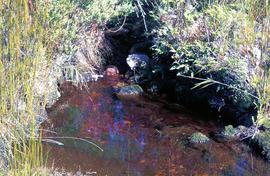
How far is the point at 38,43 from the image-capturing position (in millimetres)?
2189

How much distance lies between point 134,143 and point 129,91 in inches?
61.0

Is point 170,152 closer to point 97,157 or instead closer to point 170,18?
point 97,157

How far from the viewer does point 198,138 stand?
5.14m

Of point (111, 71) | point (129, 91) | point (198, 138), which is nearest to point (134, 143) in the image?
point (198, 138)

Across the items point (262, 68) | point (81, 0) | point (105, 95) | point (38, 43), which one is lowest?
point (105, 95)

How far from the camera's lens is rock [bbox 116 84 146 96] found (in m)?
6.54

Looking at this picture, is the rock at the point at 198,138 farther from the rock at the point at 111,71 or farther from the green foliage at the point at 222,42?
the rock at the point at 111,71

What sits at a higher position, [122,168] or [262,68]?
[262,68]

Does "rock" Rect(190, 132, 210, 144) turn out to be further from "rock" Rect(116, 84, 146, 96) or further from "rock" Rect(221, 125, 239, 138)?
"rock" Rect(116, 84, 146, 96)

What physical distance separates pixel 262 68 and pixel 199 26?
1.34 meters

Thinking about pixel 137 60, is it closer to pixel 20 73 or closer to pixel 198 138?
pixel 198 138

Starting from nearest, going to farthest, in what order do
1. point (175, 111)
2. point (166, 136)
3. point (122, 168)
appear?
point (122, 168)
point (166, 136)
point (175, 111)

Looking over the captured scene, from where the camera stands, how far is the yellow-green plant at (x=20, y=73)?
2197 millimetres

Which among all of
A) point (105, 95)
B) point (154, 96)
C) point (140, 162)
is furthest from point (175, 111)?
point (140, 162)
